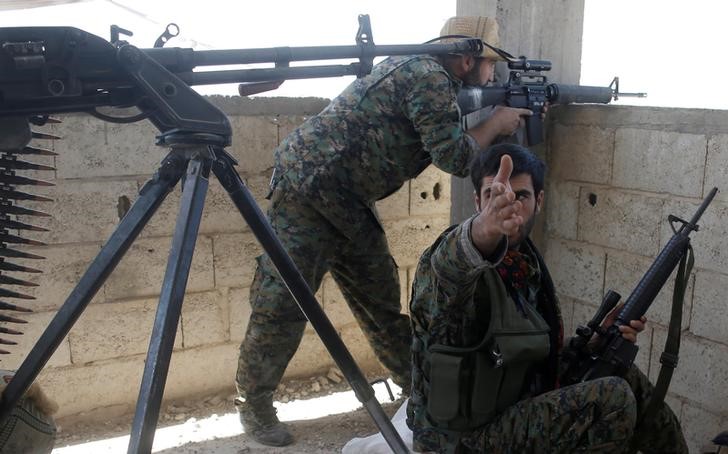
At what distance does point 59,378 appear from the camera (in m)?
3.12

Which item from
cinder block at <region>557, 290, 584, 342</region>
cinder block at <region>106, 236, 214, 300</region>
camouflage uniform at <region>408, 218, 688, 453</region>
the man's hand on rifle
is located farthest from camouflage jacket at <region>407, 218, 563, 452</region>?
cinder block at <region>106, 236, 214, 300</region>

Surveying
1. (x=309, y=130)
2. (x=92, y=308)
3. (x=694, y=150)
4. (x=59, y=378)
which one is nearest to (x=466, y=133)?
(x=309, y=130)

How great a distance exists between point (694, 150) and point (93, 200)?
2375 millimetres

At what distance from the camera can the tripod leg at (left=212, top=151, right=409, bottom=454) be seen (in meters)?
1.64

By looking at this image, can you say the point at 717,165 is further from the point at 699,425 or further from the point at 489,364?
the point at 489,364

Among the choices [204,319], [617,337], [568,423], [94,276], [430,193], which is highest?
[94,276]

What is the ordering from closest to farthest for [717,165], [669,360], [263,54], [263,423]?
[263,54]
[669,360]
[717,165]
[263,423]

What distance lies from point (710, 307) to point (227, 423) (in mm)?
2027

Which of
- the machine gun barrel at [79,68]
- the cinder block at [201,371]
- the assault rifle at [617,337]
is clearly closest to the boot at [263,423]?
the cinder block at [201,371]

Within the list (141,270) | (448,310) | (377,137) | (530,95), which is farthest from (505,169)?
(141,270)

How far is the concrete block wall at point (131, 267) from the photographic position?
3035 millimetres

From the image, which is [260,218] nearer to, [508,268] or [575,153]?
[508,268]

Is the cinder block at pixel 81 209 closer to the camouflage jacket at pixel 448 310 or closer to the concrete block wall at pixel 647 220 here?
the camouflage jacket at pixel 448 310

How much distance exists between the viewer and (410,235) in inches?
150
